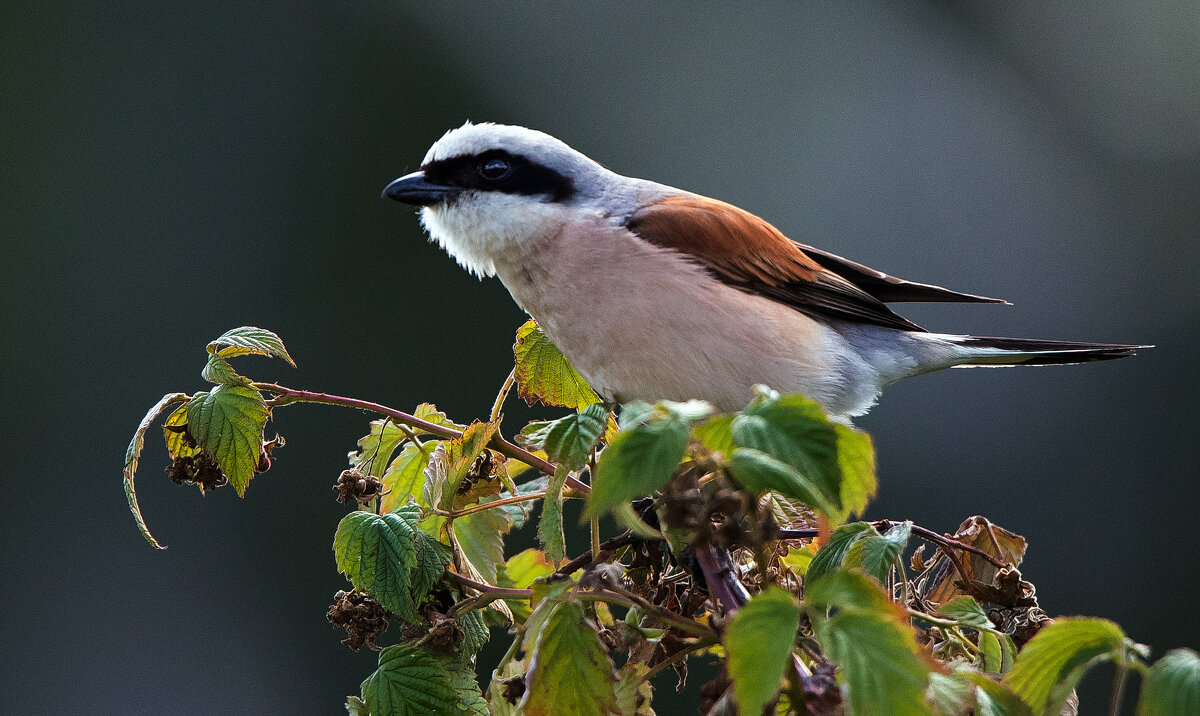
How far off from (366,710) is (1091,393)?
6.73m

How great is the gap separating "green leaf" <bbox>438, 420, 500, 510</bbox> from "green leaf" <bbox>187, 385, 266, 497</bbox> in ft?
0.80

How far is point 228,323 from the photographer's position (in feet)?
19.0

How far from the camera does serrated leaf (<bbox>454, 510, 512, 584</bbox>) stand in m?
1.51

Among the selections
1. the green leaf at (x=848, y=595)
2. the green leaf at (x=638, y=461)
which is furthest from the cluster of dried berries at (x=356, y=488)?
the green leaf at (x=848, y=595)

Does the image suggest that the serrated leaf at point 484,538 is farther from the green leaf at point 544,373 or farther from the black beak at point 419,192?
the black beak at point 419,192

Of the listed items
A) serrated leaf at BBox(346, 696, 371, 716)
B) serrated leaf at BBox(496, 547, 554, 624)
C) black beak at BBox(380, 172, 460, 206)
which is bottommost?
serrated leaf at BBox(346, 696, 371, 716)

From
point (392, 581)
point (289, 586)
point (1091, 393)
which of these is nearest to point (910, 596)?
point (392, 581)

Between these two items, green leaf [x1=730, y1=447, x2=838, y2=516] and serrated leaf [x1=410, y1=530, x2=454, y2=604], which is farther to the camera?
serrated leaf [x1=410, y1=530, x2=454, y2=604]

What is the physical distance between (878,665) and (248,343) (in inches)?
37.5

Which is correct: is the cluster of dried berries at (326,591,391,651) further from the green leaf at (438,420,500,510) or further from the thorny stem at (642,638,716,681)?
the thorny stem at (642,638,716,681)

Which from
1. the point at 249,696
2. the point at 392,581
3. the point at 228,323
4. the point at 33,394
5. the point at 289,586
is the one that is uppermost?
the point at 392,581

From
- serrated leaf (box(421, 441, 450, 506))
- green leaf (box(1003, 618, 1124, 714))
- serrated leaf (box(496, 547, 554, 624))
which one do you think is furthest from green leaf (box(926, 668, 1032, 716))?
serrated leaf (box(496, 547, 554, 624))

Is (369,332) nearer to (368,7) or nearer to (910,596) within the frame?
(368,7)

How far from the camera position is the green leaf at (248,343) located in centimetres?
137
